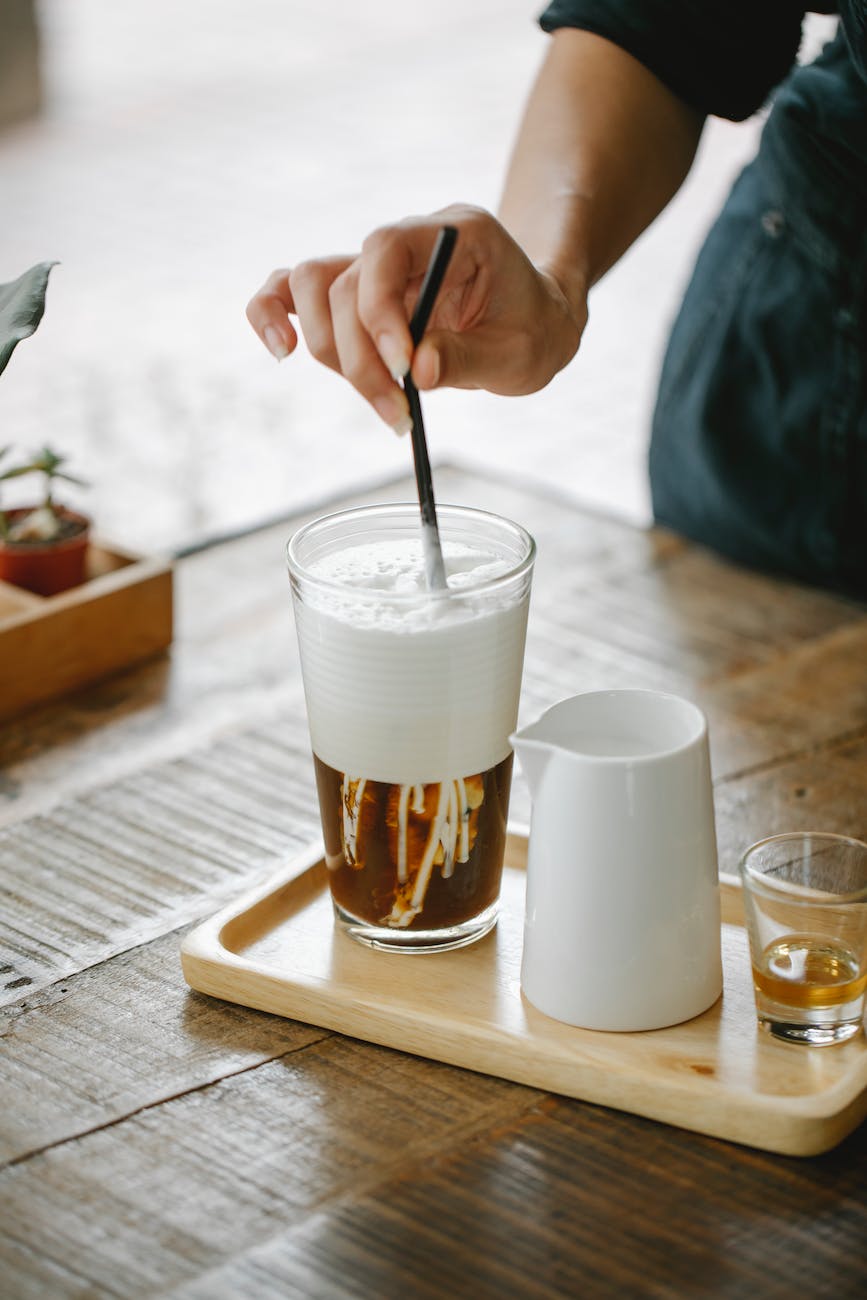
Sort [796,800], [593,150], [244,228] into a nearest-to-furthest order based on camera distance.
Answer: [796,800]
[593,150]
[244,228]

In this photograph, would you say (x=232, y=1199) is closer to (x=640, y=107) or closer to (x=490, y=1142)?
(x=490, y=1142)

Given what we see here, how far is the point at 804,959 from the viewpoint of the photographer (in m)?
0.82

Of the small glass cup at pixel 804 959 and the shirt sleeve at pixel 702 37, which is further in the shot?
the shirt sleeve at pixel 702 37

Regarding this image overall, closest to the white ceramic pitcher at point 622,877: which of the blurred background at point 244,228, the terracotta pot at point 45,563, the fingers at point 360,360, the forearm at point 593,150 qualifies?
the fingers at point 360,360

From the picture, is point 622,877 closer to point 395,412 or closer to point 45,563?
point 395,412

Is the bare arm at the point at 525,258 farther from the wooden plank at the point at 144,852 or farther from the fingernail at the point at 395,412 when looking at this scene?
the wooden plank at the point at 144,852

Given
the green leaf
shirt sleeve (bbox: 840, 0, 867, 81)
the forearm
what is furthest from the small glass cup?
shirt sleeve (bbox: 840, 0, 867, 81)

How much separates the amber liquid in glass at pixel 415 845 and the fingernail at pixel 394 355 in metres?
0.23

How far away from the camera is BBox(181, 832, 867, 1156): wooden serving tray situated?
77 centimetres

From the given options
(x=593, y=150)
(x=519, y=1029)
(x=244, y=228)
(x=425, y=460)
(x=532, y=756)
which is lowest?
(x=244, y=228)

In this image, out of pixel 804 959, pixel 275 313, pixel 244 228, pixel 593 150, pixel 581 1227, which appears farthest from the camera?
pixel 244 228

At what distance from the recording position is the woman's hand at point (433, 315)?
0.89 meters

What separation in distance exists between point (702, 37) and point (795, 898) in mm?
805

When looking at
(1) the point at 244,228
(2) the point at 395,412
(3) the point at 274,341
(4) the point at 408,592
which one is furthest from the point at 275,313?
(1) the point at 244,228
